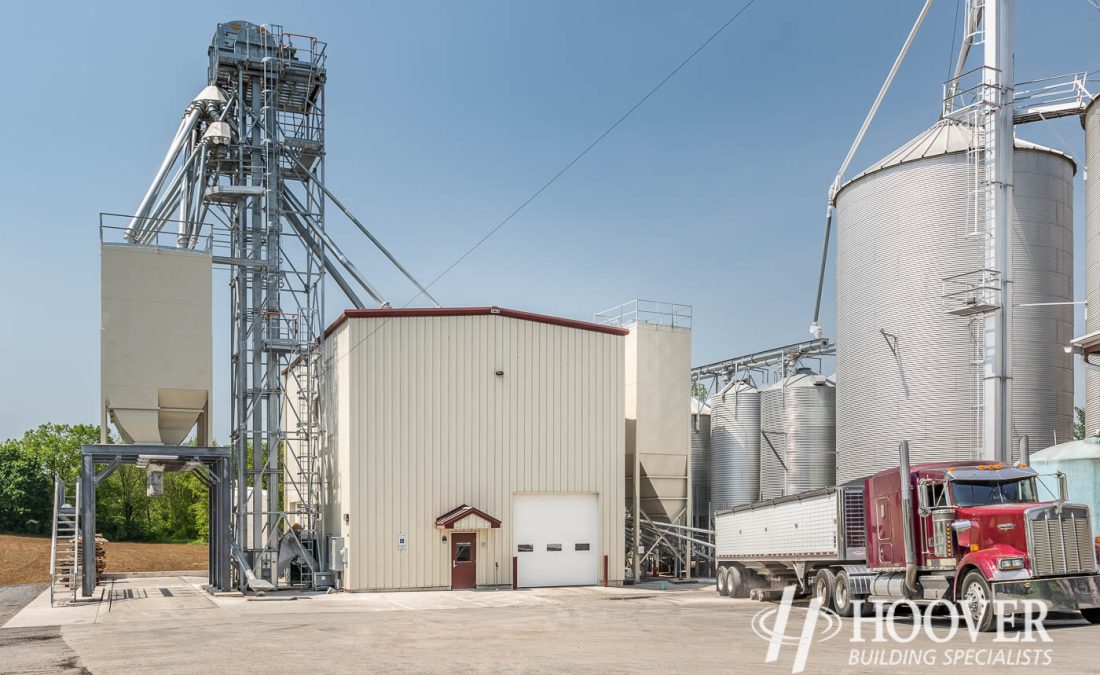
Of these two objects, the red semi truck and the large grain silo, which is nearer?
the red semi truck

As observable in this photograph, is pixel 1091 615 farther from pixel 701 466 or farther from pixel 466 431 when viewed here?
pixel 701 466

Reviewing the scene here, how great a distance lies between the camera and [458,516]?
32812mm

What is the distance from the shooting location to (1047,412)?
1193 inches

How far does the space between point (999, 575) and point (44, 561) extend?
48.7 m

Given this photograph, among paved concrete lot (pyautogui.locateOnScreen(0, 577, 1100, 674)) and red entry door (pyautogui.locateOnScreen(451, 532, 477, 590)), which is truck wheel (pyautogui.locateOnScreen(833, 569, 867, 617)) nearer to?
paved concrete lot (pyautogui.locateOnScreen(0, 577, 1100, 674))

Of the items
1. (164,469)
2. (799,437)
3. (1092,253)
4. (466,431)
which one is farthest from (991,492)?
(164,469)

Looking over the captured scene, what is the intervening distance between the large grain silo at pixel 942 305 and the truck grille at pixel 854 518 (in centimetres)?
699

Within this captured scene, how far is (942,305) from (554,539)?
14492 millimetres

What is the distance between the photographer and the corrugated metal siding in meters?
32.8

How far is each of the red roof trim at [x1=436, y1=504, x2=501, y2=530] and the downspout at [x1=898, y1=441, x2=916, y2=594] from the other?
583 inches

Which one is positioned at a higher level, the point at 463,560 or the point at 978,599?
the point at 978,599

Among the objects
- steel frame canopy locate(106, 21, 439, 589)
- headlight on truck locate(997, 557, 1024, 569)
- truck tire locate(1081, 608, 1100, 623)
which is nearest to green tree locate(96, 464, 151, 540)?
steel frame canopy locate(106, 21, 439, 589)

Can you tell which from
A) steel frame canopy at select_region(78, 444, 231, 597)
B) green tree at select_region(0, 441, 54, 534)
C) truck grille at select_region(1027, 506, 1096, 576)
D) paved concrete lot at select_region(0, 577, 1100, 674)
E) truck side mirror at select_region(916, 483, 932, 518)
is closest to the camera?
paved concrete lot at select_region(0, 577, 1100, 674)

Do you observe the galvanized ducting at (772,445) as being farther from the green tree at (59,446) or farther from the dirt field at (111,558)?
the green tree at (59,446)
